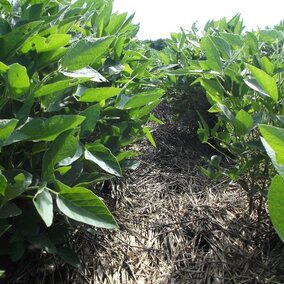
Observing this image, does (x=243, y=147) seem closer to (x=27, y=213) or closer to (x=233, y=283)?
(x=233, y=283)

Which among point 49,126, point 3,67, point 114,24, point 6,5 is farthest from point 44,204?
point 114,24

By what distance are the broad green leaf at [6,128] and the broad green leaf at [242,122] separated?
2.37 ft

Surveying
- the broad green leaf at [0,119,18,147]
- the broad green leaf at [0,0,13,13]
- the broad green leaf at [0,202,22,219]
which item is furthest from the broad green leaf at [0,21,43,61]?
the broad green leaf at [0,202,22,219]

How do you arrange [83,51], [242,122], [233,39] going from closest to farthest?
[83,51]
[242,122]
[233,39]

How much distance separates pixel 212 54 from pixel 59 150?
735mm

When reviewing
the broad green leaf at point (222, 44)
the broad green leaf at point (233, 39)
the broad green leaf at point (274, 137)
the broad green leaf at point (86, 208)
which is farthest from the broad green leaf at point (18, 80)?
the broad green leaf at point (233, 39)

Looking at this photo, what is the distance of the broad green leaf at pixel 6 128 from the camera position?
0.81 m

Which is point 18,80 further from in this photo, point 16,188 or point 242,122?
point 242,122

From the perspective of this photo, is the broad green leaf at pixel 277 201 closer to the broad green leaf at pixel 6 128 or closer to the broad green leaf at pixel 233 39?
the broad green leaf at pixel 6 128

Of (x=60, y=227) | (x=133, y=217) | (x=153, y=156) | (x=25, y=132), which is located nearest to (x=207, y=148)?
(x=153, y=156)

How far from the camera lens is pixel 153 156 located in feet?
8.82

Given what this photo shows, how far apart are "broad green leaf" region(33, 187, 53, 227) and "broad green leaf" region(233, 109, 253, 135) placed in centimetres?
67

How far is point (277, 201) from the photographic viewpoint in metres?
0.51

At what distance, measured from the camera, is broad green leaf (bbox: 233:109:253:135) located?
1253 millimetres
